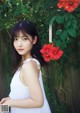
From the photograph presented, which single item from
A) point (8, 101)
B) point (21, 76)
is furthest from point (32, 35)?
point (8, 101)

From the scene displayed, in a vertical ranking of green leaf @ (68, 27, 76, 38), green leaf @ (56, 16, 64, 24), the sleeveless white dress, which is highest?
green leaf @ (56, 16, 64, 24)

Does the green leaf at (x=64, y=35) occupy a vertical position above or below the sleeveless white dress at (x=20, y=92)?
above

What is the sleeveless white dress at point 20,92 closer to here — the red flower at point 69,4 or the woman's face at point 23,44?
the woman's face at point 23,44

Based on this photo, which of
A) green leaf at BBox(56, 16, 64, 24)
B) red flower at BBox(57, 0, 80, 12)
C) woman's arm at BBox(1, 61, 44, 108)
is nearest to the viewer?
woman's arm at BBox(1, 61, 44, 108)

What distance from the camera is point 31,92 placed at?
2766mm

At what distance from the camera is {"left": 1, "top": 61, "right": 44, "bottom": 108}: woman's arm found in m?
2.75

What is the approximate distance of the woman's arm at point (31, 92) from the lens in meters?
2.75

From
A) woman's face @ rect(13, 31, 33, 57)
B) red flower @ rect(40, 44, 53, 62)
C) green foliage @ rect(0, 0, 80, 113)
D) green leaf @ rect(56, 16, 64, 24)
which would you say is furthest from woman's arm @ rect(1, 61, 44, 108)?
green foliage @ rect(0, 0, 80, 113)

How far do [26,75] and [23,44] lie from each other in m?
0.26

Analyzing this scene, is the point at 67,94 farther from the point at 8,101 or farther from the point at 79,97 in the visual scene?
the point at 8,101

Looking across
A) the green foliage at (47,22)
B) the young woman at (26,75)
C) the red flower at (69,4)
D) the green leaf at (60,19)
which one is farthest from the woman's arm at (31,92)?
the green foliage at (47,22)

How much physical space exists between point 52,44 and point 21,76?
2.78 feet

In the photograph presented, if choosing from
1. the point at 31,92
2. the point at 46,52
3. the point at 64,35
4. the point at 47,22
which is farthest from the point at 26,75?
the point at 47,22

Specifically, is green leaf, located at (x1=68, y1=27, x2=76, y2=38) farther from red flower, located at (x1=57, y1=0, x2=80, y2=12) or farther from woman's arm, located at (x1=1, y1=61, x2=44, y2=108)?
woman's arm, located at (x1=1, y1=61, x2=44, y2=108)
